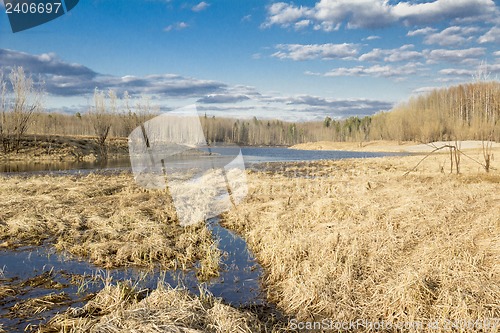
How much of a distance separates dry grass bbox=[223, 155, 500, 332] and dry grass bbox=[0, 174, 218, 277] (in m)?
1.73

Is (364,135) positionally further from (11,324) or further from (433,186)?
(11,324)

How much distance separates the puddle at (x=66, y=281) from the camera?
492 centimetres

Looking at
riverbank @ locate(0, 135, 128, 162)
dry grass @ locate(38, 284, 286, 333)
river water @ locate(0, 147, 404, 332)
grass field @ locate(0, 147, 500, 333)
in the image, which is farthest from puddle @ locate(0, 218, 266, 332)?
riverbank @ locate(0, 135, 128, 162)

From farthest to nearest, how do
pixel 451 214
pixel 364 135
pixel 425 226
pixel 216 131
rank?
pixel 216 131
pixel 364 135
pixel 451 214
pixel 425 226

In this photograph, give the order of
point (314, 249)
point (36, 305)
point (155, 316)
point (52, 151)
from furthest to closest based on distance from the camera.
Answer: point (52, 151)
point (314, 249)
point (36, 305)
point (155, 316)

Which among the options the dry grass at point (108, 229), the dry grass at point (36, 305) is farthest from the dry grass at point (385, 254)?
the dry grass at point (36, 305)

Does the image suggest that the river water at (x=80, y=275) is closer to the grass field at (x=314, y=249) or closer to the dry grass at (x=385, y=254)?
the grass field at (x=314, y=249)

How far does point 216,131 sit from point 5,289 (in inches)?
4668

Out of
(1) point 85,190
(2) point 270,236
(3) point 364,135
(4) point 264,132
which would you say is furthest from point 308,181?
(4) point 264,132

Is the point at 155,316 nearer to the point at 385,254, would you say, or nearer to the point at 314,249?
the point at 314,249

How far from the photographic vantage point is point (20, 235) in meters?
8.81

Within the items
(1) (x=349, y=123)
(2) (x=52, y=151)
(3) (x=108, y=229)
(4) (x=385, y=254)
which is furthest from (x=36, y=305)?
(1) (x=349, y=123)

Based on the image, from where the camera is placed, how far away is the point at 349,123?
13350 cm

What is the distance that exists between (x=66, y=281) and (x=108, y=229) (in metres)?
3.01
